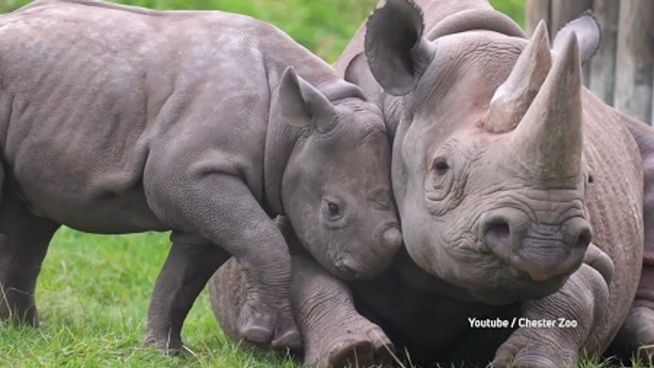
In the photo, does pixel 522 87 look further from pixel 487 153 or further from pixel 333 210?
pixel 333 210

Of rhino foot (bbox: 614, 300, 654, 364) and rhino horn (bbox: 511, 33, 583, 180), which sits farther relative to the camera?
rhino foot (bbox: 614, 300, 654, 364)

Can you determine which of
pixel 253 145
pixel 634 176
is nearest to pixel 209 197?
pixel 253 145

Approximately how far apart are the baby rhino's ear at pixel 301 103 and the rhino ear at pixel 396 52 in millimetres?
222

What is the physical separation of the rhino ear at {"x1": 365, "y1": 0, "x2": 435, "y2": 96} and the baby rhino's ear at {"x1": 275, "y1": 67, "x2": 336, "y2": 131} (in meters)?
0.22

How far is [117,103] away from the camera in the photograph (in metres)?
6.59

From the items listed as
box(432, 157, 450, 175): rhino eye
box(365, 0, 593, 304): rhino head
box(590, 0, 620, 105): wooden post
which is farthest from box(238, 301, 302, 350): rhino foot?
box(590, 0, 620, 105): wooden post

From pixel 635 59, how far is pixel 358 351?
4036 millimetres

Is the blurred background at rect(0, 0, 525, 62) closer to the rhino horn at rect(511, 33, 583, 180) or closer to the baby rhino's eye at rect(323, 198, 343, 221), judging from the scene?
the baby rhino's eye at rect(323, 198, 343, 221)

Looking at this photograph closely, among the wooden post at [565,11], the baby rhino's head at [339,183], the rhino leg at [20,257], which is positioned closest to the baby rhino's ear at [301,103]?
the baby rhino's head at [339,183]

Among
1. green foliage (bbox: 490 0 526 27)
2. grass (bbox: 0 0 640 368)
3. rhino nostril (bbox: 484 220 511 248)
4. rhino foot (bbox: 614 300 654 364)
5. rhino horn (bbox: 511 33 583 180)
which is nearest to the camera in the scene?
rhino horn (bbox: 511 33 583 180)

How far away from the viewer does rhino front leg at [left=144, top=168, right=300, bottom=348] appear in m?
6.30

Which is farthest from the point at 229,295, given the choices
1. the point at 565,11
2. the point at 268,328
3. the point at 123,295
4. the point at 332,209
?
the point at 565,11

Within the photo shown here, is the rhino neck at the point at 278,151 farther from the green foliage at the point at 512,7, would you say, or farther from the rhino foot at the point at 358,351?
the green foliage at the point at 512,7

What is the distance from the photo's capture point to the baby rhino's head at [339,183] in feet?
20.7
